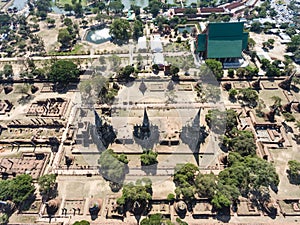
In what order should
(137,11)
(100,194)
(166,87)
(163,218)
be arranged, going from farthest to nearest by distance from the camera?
(137,11), (166,87), (100,194), (163,218)

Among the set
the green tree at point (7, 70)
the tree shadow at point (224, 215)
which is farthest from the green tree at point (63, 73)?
the tree shadow at point (224, 215)

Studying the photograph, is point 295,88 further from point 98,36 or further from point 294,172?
point 98,36

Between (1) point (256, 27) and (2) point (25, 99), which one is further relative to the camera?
(1) point (256, 27)

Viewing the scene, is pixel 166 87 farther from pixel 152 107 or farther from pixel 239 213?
pixel 239 213

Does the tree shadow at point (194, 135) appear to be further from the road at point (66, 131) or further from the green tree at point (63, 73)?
the green tree at point (63, 73)

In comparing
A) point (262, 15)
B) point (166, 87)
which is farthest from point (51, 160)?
point (262, 15)

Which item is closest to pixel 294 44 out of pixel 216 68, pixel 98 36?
pixel 216 68

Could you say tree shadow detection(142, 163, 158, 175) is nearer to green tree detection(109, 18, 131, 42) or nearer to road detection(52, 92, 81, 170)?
road detection(52, 92, 81, 170)
